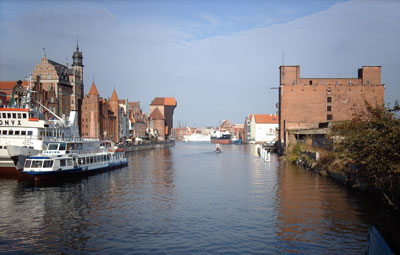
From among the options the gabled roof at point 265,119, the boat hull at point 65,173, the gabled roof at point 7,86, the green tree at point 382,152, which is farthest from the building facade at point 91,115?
the gabled roof at point 265,119

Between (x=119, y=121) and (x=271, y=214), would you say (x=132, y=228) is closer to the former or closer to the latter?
(x=271, y=214)

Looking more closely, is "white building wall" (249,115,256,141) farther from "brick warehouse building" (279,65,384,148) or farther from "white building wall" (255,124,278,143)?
"brick warehouse building" (279,65,384,148)

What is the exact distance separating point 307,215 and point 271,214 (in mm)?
2359

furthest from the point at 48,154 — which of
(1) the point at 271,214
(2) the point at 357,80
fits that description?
(2) the point at 357,80

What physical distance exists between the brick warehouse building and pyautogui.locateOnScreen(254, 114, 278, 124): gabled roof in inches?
3874

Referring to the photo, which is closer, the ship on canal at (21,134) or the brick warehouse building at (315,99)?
the ship on canal at (21,134)


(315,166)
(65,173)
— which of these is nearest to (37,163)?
(65,173)

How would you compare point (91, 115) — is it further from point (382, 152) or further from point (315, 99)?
point (382, 152)

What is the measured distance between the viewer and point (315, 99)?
86938 millimetres

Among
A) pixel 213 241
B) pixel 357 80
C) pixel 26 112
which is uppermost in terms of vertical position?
pixel 357 80

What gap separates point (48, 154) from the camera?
139 feet

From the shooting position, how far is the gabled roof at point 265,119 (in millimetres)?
186575

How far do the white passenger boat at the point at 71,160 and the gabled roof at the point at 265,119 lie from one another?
132392 mm

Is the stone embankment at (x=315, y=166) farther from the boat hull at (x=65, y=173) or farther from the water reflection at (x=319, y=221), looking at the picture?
the boat hull at (x=65, y=173)
